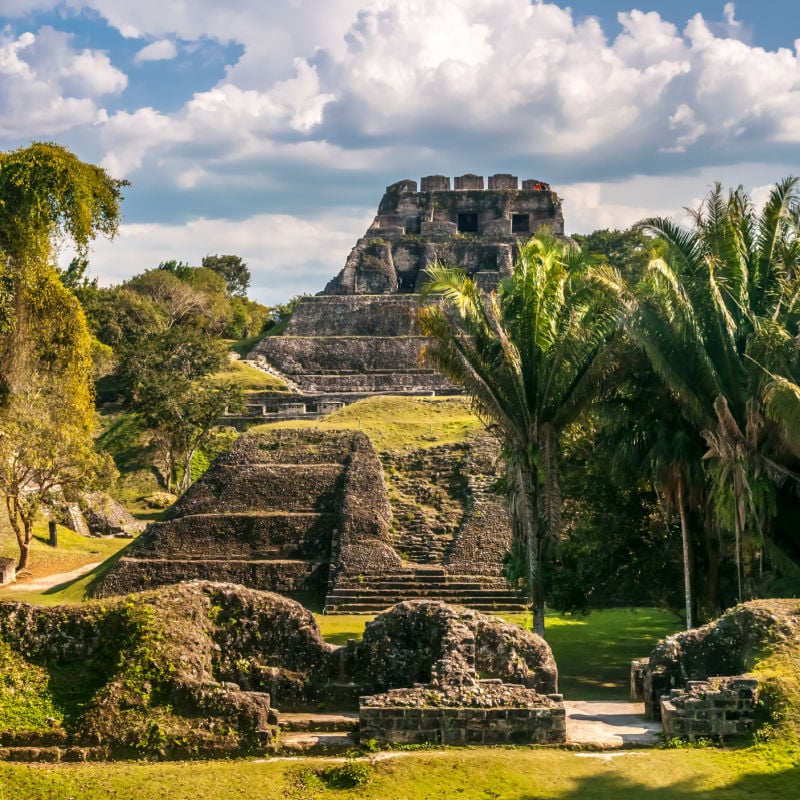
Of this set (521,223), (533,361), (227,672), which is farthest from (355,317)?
(227,672)

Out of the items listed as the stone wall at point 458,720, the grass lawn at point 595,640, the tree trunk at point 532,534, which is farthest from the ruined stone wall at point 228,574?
the stone wall at point 458,720

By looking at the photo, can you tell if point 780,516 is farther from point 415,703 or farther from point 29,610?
point 29,610

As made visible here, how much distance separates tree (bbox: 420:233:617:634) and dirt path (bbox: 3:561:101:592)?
45.6 ft

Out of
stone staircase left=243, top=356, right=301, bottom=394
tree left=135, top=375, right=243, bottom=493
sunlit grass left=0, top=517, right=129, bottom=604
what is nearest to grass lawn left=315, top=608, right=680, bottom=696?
sunlit grass left=0, top=517, right=129, bottom=604

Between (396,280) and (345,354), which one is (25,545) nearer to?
(345,354)

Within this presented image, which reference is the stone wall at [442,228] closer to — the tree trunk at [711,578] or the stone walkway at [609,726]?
the tree trunk at [711,578]

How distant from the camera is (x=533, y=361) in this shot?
17.2m

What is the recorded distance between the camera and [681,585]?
1833cm

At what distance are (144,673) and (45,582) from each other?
17968mm

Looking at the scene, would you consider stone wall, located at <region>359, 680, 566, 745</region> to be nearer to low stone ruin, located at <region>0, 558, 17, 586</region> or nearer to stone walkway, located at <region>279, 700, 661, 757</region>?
stone walkway, located at <region>279, 700, 661, 757</region>

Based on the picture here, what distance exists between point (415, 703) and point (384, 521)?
46.3 ft

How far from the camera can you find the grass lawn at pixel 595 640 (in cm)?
1638

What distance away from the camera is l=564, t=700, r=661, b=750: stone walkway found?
11375mm

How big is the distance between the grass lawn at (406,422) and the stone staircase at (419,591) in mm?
5393
